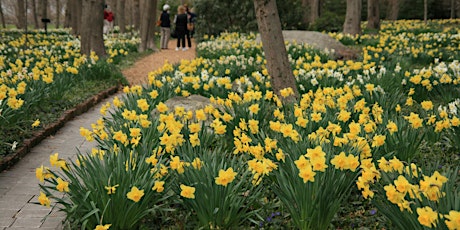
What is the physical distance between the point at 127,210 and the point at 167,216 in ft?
1.36

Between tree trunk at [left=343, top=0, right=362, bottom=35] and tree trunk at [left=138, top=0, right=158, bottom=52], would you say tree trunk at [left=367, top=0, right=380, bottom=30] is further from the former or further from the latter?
tree trunk at [left=138, top=0, right=158, bottom=52]

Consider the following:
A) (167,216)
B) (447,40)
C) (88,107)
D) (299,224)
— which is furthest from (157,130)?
(447,40)

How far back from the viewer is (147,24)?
1625 centimetres

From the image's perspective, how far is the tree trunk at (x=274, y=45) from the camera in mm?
6344

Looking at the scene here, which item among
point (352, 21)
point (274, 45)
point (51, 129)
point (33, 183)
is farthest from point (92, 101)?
point (352, 21)

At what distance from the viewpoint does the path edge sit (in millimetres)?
5042

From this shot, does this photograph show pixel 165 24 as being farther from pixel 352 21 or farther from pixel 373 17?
pixel 373 17

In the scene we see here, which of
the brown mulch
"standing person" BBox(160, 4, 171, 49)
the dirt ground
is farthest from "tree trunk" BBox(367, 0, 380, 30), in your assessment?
"standing person" BBox(160, 4, 171, 49)

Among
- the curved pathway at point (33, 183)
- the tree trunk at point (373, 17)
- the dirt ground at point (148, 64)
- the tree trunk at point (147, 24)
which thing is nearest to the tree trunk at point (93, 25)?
the dirt ground at point (148, 64)

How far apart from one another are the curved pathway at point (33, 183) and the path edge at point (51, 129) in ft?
0.15

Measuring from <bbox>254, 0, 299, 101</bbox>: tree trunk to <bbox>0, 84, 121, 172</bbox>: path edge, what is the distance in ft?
9.11

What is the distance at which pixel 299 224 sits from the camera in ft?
10.2

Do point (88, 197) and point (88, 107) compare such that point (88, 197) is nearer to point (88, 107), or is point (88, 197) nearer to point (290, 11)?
point (88, 107)

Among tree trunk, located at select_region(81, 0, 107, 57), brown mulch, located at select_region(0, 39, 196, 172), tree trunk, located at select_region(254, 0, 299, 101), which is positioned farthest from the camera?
tree trunk, located at select_region(81, 0, 107, 57)
